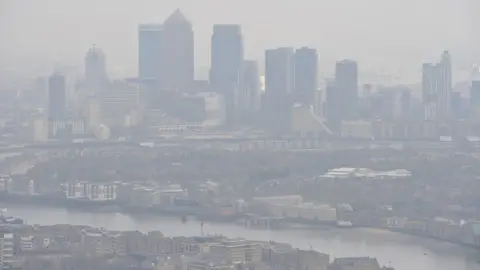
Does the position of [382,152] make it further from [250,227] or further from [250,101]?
[250,227]

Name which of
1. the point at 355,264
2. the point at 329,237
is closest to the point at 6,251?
the point at 355,264

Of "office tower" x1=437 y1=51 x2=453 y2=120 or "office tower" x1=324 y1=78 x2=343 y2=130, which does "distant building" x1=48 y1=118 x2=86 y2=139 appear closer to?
"office tower" x1=324 y1=78 x2=343 y2=130

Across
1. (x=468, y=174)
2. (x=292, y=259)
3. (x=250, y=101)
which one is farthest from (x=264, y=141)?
(x=292, y=259)

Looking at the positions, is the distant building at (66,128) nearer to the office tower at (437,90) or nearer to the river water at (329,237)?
the river water at (329,237)

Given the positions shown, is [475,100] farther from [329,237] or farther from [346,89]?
[329,237]

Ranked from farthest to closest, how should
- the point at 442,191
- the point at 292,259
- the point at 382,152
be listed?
the point at 382,152 < the point at 442,191 < the point at 292,259
